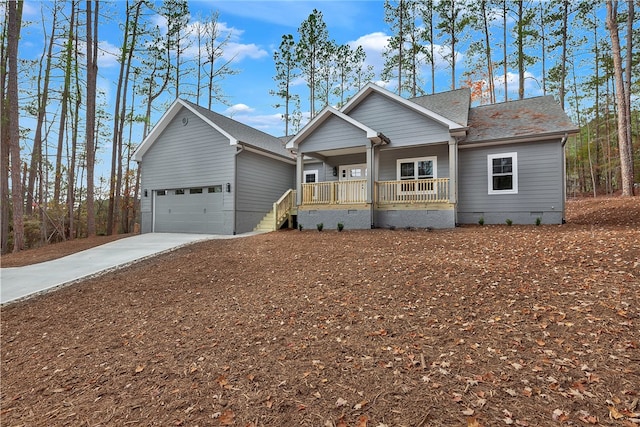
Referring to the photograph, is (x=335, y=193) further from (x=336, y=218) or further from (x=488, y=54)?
(x=488, y=54)

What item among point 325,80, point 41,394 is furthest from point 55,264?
point 325,80

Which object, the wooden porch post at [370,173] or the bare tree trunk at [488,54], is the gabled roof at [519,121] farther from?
the bare tree trunk at [488,54]

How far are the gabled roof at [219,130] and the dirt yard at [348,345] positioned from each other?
28.5ft

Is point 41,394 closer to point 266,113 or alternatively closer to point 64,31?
point 64,31

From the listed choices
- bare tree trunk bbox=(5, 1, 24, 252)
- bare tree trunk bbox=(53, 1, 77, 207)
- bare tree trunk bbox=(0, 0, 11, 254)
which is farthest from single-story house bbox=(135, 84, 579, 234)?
bare tree trunk bbox=(53, 1, 77, 207)

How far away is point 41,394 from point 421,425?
3.71 meters

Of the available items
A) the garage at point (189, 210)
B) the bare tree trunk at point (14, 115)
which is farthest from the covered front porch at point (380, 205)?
the bare tree trunk at point (14, 115)

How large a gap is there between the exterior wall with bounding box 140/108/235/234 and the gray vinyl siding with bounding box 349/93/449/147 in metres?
6.04

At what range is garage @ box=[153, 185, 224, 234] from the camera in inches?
539

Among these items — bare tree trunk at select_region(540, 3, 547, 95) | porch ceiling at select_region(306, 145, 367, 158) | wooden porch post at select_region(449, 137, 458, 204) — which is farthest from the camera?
bare tree trunk at select_region(540, 3, 547, 95)

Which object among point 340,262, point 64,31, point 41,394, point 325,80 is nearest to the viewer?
point 41,394

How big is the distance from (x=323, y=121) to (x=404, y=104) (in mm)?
3222

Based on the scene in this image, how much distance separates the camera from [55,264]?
885 cm

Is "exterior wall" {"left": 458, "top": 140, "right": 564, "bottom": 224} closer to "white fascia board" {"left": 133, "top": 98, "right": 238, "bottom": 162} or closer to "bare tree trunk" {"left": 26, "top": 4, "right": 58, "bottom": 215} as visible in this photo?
"white fascia board" {"left": 133, "top": 98, "right": 238, "bottom": 162}
